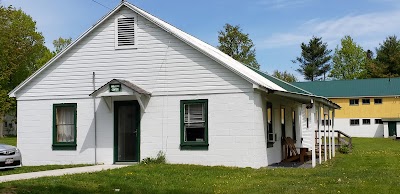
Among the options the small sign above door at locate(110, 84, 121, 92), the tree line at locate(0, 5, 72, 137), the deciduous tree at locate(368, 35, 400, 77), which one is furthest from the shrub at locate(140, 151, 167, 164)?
the deciduous tree at locate(368, 35, 400, 77)

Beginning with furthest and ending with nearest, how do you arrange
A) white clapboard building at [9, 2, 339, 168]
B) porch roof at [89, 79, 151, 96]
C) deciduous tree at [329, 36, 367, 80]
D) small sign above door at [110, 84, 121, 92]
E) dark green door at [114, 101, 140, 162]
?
deciduous tree at [329, 36, 367, 80], dark green door at [114, 101, 140, 162], small sign above door at [110, 84, 121, 92], porch roof at [89, 79, 151, 96], white clapboard building at [9, 2, 339, 168]

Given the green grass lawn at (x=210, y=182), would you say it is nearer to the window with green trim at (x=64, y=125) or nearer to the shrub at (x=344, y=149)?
the window with green trim at (x=64, y=125)

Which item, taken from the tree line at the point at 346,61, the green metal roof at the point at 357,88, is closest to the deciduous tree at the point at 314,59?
the tree line at the point at 346,61

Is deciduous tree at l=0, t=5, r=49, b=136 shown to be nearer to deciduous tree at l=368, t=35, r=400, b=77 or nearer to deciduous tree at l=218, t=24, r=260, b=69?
deciduous tree at l=218, t=24, r=260, b=69

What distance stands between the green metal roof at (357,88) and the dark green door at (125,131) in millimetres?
41038

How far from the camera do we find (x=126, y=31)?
18797 mm

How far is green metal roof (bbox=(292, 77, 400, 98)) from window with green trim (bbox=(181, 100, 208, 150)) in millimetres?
40949

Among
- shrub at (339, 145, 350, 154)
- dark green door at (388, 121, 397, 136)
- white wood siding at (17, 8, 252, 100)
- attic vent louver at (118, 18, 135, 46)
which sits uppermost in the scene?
attic vent louver at (118, 18, 135, 46)

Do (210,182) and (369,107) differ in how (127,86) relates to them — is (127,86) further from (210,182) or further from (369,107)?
(369,107)

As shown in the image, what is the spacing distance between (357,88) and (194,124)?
42.8 m

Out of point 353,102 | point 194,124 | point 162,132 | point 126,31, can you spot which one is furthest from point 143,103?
point 353,102

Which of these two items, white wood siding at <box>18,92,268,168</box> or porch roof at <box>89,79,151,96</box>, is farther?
porch roof at <box>89,79,151,96</box>

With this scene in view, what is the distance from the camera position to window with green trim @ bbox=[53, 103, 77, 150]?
19250mm

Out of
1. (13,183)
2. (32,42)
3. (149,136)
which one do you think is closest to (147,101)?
(149,136)
